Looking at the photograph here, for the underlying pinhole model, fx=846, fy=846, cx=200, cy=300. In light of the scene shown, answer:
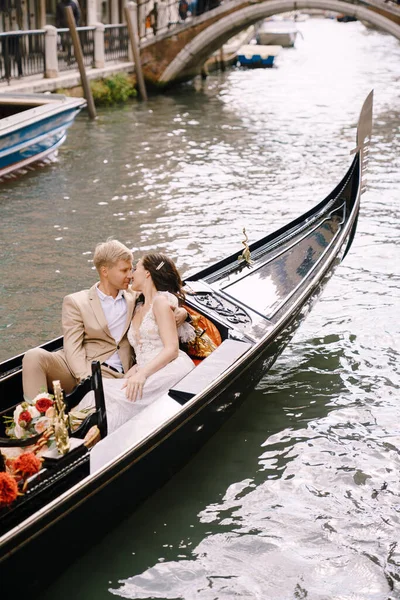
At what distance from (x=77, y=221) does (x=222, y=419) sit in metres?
3.35

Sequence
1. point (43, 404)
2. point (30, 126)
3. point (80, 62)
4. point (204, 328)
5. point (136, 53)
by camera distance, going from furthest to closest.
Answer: point (136, 53), point (80, 62), point (30, 126), point (204, 328), point (43, 404)

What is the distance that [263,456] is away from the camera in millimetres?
2939

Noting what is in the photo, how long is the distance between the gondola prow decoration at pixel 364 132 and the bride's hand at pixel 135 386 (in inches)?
77.7

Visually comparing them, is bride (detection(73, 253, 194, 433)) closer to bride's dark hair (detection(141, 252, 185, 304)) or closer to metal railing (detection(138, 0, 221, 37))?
bride's dark hair (detection(141, 252, 185, 304))

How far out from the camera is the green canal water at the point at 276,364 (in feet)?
7.78

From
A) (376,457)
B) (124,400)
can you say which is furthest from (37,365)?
(376,457)

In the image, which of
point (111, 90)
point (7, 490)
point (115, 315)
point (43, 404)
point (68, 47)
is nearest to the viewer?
point (7, 490)

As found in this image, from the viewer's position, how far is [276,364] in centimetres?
366

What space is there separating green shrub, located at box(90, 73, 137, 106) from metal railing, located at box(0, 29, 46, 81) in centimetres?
94

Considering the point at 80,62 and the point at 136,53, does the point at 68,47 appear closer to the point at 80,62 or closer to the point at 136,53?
the point at 80,62

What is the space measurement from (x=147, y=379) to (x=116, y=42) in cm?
1113

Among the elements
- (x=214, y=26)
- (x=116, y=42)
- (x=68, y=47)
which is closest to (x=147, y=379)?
(x=68, y=47)

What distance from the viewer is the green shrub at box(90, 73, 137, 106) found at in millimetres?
11297

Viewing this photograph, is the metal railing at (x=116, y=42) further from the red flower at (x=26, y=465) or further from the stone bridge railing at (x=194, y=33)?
the red flower at (x=26, y=465)
